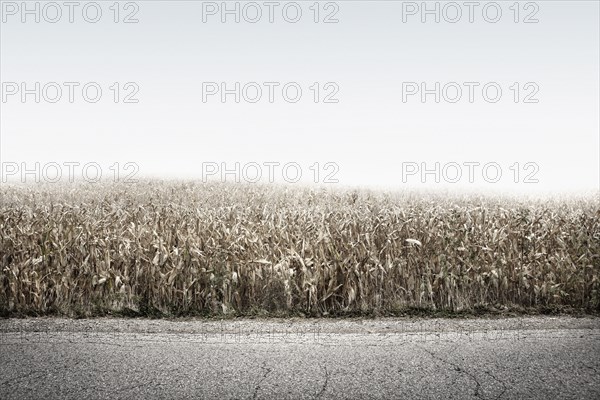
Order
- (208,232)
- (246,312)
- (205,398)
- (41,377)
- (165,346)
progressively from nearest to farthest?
(205,398)
(41,377)
(165,346)
(246,312)
(208,232)

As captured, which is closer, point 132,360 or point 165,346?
point 132,360

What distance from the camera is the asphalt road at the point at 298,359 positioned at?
12.9 ft

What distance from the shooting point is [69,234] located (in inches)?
297

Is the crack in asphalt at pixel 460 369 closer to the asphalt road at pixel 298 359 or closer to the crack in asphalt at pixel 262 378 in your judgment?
the asphalt road at pixel 298 359

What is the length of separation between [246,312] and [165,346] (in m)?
1.64

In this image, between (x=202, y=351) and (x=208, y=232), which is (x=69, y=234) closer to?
(x=208, y=232)

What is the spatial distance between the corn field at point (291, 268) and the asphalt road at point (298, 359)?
2.21 ft

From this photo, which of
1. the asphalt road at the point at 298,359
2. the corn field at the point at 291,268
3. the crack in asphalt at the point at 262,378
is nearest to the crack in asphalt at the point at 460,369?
the asphalt road at the point at 298,359

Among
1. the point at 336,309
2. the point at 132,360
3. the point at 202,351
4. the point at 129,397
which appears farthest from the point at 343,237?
the point at 129,397

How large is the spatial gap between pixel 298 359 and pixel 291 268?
88.8 inches

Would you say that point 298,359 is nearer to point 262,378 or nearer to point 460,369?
point 262,378

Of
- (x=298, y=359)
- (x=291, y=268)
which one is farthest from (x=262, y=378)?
(x=291, y=268)

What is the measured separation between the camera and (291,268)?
6.75 metres

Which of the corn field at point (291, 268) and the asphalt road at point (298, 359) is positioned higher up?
the corn field at point (291, 268)
